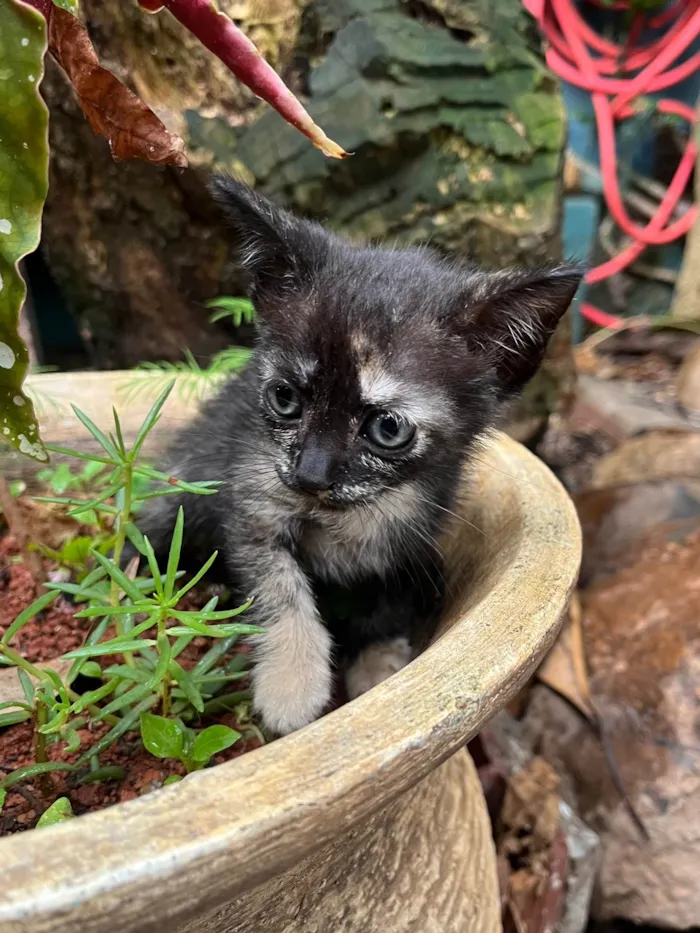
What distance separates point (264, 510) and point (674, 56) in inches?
133

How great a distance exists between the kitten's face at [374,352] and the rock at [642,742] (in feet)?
3.16

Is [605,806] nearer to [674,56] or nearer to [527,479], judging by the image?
[527,479]

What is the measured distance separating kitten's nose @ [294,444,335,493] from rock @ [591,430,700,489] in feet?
5.56

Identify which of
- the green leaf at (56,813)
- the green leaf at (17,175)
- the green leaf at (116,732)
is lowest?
the green leaf at (116,732)

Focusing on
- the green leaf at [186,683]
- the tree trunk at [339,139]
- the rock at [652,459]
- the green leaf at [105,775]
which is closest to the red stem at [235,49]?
the green leaf at [186,683]

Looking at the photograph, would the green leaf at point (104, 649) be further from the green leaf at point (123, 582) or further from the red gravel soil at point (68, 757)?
the red gravel soil at point (68, 757)

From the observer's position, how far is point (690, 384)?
10.9 ft

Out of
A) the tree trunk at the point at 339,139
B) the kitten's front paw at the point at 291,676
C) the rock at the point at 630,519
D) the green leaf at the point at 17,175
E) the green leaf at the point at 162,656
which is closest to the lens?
the green leaf at the point at 17,175

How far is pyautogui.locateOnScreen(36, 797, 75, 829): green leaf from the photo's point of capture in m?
0.62

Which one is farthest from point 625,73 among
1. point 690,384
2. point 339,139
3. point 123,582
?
point 123,582

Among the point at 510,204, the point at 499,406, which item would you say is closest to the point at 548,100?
the point at 510,204

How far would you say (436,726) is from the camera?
1.88 ft

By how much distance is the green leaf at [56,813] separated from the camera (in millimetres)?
621

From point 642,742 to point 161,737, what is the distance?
1.25 m
